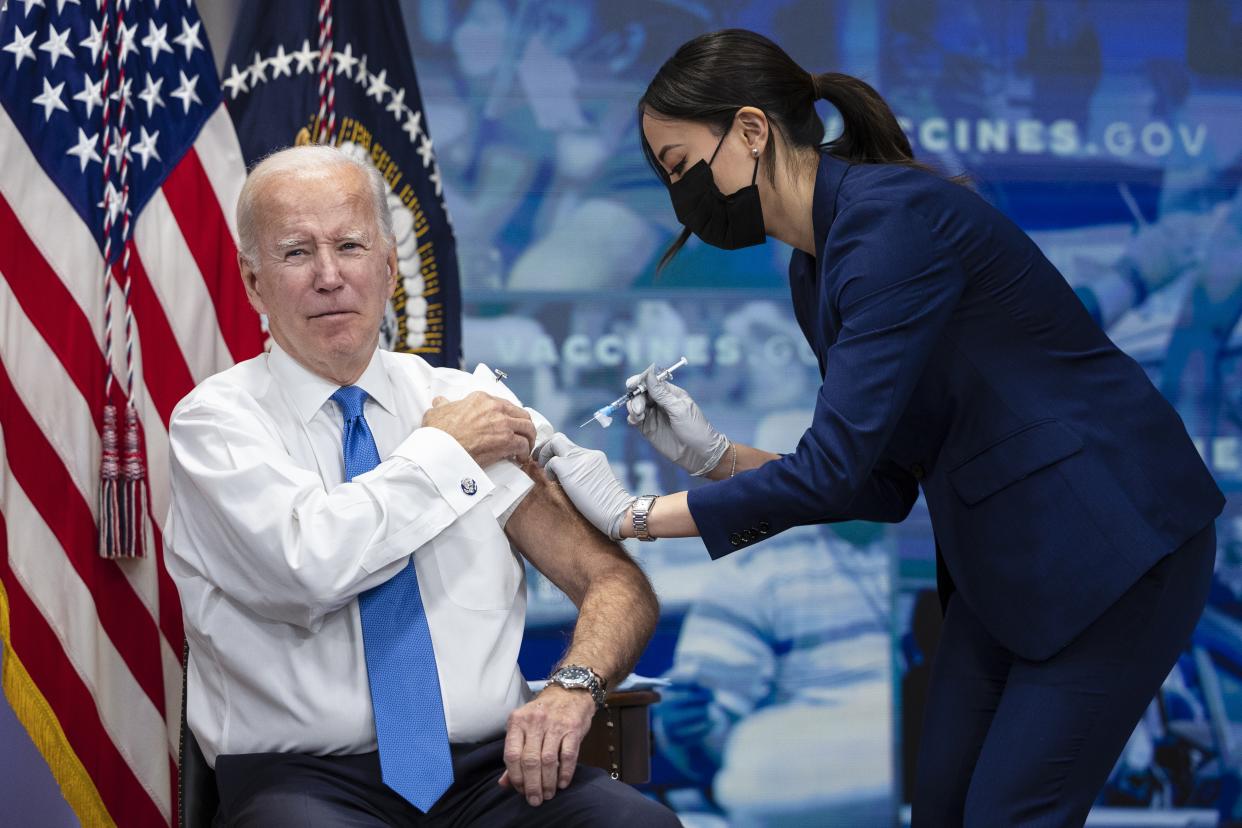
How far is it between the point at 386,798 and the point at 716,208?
113cm

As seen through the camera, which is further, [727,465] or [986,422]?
[727,465]

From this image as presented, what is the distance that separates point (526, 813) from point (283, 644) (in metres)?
0.47

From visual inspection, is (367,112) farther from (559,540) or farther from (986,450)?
(986,450)

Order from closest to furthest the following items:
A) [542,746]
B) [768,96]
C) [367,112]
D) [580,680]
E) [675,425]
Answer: [542,746] → [580,680] → [768,96] → [675,425] → [367,112]

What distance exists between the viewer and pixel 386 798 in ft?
6.63

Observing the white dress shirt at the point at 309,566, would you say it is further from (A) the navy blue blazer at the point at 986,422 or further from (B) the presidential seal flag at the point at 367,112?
(B) the presidential seal flag at the point at 367,112

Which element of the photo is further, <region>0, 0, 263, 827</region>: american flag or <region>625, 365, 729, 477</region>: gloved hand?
<region>0, 0, 263, 827</region>: american flag

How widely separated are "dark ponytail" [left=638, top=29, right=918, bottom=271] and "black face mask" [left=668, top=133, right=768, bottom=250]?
62 millimetres

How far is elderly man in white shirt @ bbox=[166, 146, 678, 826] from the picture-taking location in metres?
1.99

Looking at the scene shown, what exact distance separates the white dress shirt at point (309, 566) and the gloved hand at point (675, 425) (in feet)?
1.38

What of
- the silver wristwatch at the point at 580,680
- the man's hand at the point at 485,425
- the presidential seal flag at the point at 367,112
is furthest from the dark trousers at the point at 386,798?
the presidential seal flag at the point at 367,112

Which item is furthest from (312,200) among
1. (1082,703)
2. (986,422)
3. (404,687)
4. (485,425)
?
(1082,703)

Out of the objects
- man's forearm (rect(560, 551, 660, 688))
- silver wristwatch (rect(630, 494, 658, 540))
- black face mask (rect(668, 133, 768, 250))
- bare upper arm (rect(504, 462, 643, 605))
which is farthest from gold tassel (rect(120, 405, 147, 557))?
black face mask (rect(668, 133, 768, 250))

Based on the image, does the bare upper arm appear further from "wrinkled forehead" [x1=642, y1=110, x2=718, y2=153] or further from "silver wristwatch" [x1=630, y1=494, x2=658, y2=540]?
"wrinkled forehead" [x1=642, y1=110, x2=718, y2=153]
